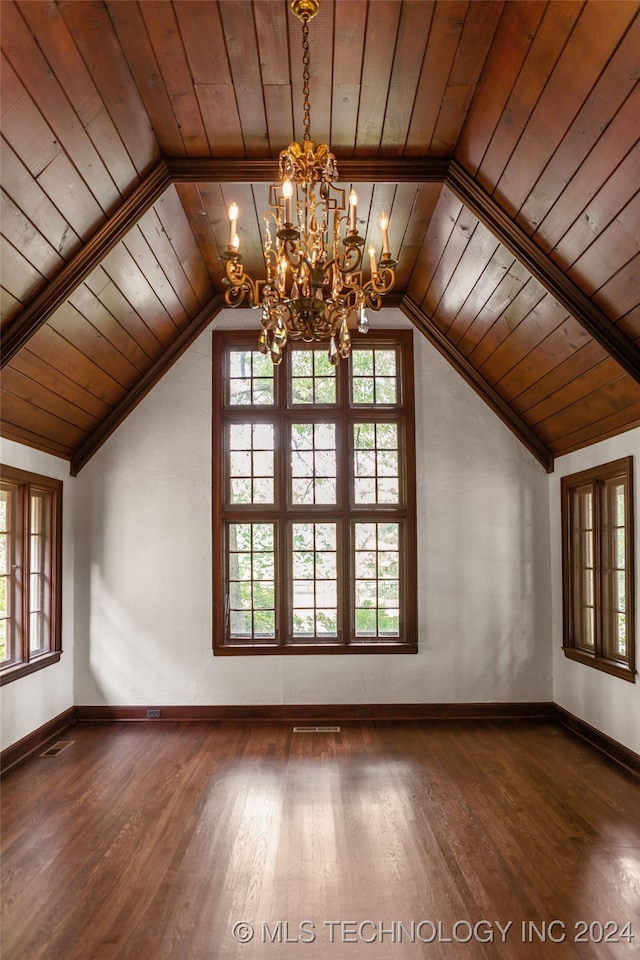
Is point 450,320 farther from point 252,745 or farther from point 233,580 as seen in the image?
point 252,745

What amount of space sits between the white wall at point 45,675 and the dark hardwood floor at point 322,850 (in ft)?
1.06

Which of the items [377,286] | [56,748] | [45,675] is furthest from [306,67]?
[56,748]

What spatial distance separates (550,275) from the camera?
442 centimetres

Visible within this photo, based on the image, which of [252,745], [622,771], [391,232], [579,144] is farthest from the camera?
[252,745]

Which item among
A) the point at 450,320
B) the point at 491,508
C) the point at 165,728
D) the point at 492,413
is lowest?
the point at 165,728

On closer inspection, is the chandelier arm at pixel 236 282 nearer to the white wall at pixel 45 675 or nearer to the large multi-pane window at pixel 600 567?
the white wall at pixel 45 675

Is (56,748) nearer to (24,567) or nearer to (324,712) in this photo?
(24,567)

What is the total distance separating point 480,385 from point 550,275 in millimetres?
→ 2248

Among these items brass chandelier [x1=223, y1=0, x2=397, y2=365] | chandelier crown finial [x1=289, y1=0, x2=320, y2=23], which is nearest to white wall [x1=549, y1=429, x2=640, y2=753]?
brass chandelier [x1=223, y1=0, x2=397, y2=365]

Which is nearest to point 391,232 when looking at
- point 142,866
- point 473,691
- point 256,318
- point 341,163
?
point 341,163

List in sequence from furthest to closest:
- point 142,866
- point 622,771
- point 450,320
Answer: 1. point 450,320
2. point 622,771
3. point 142,866

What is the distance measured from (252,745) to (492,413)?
3415 millimetres

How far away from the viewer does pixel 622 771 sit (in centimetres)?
510

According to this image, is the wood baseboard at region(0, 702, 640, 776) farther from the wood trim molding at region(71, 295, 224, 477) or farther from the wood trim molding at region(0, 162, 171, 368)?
the wood trim molding at region(0, 162, 171, 368)
